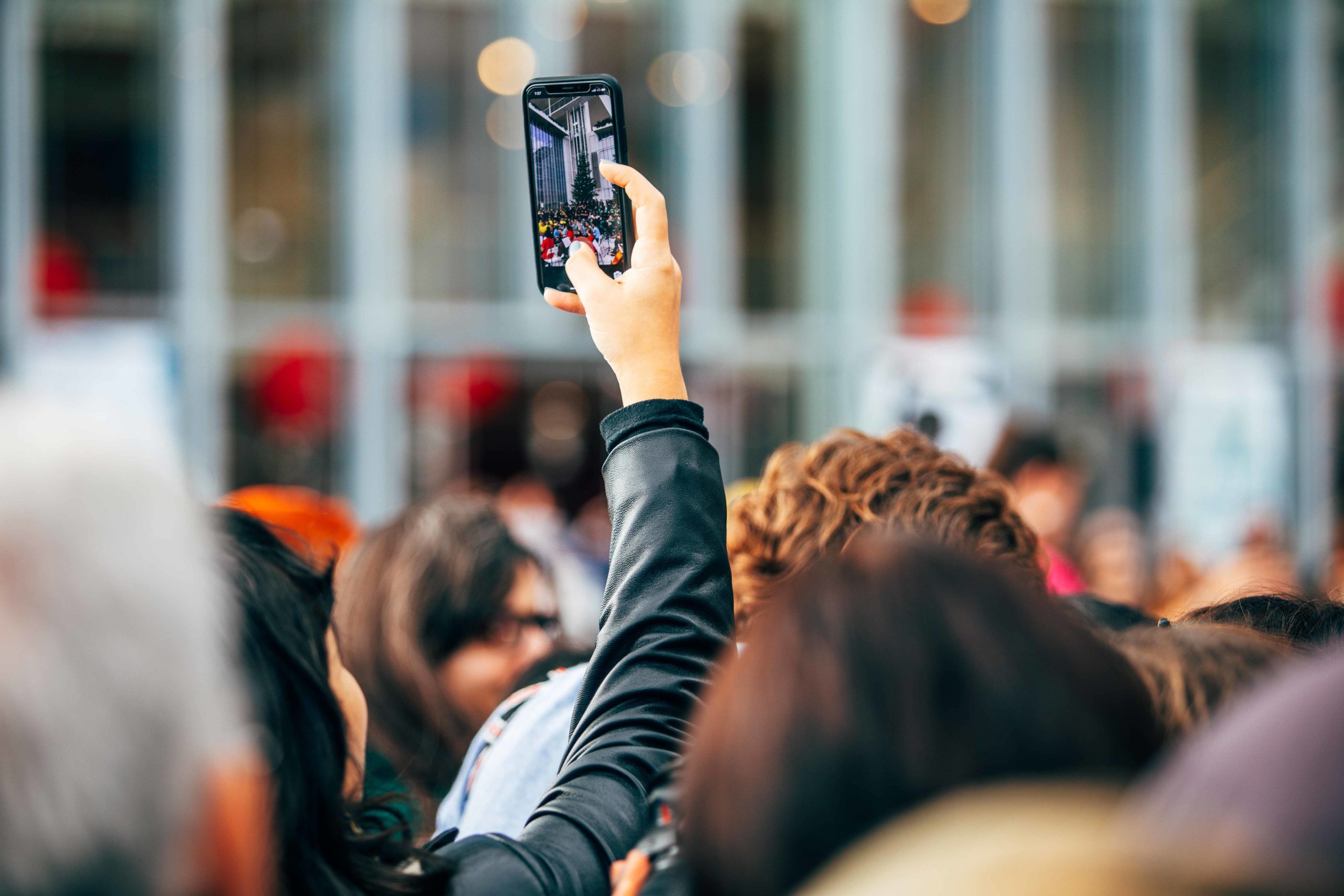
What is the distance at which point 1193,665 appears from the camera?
1.15m

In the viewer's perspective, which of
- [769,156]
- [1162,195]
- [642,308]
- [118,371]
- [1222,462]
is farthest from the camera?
[1162,195]

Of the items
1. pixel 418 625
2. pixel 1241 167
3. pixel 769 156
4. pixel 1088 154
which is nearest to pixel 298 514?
pixel 418 625

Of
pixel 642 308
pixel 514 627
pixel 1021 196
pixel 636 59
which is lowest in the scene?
pixel 514 627

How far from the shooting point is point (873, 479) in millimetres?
1921

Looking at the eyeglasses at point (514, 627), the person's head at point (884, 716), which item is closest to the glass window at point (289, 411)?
the eyeglasses at point (514, 627)

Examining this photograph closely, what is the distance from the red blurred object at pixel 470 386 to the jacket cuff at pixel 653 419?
8.79m

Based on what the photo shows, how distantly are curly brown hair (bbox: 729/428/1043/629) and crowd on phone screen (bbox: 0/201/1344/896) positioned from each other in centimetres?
46

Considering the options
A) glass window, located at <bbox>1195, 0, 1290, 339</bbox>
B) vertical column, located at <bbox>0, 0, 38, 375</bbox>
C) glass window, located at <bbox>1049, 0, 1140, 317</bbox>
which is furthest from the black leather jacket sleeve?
glass window, located at <bbox>1195, 0, 1290, 339</bbox>

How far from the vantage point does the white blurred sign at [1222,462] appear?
8.47m

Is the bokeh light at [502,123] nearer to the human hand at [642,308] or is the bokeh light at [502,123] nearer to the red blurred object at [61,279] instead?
the red blurred object at [61,279]

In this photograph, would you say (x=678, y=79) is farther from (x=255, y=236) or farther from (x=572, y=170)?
(x=572, y=170)

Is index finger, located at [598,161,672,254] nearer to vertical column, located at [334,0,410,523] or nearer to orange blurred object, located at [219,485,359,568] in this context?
orange blurred object, located at [219,485,359,568]

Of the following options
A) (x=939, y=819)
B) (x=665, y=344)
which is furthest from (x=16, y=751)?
(x=665, y=344)

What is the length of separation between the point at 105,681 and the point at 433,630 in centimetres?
191
